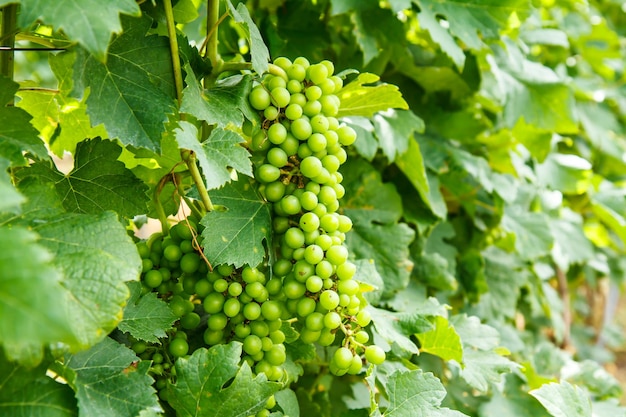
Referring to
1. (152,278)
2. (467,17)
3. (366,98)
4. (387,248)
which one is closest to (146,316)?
(152,278)

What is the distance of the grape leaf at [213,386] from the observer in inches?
29.5

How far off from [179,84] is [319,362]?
600 millimetres

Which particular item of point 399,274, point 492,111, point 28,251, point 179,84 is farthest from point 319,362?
point 492,111

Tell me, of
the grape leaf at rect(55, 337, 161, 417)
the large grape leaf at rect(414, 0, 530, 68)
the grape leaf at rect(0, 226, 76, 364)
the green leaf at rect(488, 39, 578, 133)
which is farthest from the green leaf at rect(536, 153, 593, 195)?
the grape leaf at rect(0, 226, 76, 364)

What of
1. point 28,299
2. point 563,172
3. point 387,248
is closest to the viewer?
point 28,299

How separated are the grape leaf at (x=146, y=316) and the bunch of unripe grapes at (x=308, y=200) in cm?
17

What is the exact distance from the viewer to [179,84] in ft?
2.61

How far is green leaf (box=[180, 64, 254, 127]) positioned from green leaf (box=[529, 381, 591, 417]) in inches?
26.9

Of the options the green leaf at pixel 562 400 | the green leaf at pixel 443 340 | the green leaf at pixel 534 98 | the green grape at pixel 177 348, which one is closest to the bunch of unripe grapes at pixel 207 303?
the green grape at pixel 177 348

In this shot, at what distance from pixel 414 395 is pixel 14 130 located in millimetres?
672

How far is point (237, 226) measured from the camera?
82 cm

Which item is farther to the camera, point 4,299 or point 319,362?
point 319,362

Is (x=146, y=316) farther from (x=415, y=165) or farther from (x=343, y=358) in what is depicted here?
(x=415, y=165)

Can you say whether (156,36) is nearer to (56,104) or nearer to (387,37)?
(56,104)
